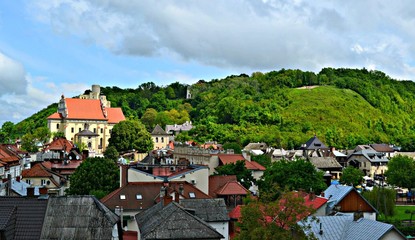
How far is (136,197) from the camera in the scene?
139ft

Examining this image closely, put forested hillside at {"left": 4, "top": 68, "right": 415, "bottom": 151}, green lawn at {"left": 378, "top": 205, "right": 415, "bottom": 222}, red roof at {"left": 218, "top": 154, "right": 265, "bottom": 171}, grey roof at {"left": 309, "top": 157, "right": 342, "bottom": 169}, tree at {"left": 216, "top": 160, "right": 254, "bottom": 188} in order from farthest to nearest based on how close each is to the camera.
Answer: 1. forested hillside at {"left": 4, "top": 68, "right": 415, "bottom": 151}
2. grey roof at {"left": 309, "top": 157, "right": 342, "bottom": 169}
3. red roof at {"left": 218, "top": 154, "right": 265, "bottom": 171}
4. tree at {"left": 216, "top": 160, "right": 254, "bottom": 188}
5. green lawn at {"left": 378, "top": 205, "right": 415, "bottom": 222}

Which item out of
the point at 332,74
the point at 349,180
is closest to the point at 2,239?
the point at 349,180

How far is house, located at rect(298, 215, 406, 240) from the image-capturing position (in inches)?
1080

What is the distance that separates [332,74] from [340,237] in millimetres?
169884

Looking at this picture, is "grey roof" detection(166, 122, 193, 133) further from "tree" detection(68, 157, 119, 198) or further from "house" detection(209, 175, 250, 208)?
"house" detection(209, 175, 250, 208)

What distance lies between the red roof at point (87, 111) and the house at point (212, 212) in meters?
83.5

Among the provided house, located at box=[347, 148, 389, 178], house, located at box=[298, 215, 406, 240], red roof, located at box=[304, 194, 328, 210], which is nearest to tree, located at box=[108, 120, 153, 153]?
house, located at box=[347, 148, 389, 178]

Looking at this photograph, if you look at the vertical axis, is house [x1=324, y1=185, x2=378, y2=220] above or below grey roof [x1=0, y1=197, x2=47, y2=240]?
below

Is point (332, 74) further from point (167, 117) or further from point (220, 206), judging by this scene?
point (220, 206)

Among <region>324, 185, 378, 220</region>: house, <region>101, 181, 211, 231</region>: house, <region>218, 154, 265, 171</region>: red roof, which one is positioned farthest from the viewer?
<region>218, 154, 265, 171</region>: red roof

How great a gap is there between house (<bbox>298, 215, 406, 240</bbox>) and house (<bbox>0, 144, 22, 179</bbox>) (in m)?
32.3

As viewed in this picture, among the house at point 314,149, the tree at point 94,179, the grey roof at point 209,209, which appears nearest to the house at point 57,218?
the grey roof at point 209,209

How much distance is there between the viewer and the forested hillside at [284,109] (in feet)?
429

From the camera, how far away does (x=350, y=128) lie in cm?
14238
